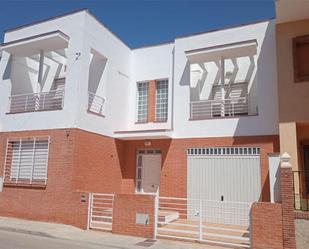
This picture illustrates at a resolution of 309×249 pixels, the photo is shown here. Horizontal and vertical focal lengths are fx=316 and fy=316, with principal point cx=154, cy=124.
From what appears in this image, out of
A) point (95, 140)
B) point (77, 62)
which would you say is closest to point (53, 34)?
point (77, 62)

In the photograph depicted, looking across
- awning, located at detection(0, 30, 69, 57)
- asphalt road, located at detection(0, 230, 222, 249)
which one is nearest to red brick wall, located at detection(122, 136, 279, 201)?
asphalt road, located at detection(0, 230, 222, 249)

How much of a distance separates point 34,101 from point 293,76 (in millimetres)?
11400

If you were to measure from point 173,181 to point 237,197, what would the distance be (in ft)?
9.87

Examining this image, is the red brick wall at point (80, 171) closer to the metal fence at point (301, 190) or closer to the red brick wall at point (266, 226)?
the metal fence at point (301, 190)

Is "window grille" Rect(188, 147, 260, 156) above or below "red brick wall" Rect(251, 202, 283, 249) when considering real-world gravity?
above

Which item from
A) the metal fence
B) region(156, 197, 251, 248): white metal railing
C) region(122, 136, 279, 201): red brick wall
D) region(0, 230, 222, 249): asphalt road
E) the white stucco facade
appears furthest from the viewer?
the white stucco facade

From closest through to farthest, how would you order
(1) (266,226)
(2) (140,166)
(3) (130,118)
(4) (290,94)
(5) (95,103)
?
(1) (266,226)
(4) (290,94)
(5) (95,103)
(2) (140,166)
(3) (130,118)

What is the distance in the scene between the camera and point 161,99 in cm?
1691

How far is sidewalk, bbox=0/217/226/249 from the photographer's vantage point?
9.68 m

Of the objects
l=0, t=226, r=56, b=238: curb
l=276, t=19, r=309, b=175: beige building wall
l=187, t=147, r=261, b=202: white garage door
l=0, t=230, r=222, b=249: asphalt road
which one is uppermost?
l=276, t=19, r=309, b=175: beige building wall

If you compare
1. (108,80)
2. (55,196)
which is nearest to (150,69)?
(108,80)

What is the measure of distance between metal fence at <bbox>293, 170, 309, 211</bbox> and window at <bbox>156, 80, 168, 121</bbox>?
727 centimetres

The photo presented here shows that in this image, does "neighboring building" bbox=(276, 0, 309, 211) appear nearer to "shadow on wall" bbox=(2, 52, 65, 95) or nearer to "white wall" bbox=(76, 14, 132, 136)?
"white wall" bbox=(76, 14, 132, 136)

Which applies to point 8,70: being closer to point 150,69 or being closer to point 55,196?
point 55,196
